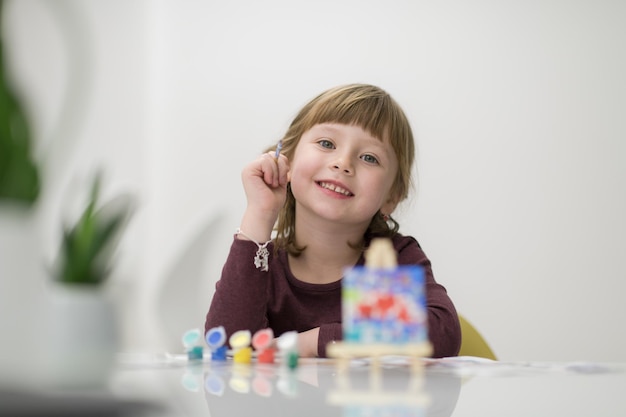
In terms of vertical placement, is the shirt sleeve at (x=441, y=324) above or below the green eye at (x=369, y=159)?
below

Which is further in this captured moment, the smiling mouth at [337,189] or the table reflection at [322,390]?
the smiling mouth at [337,189]

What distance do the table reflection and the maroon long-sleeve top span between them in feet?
0.93

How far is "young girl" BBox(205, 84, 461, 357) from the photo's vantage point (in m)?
1.17

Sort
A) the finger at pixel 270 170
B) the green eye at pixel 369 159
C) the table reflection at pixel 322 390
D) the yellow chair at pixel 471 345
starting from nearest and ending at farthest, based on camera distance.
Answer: the table reflection at pixel 322 390 < the finger at pixel 270 170 < the green eye at pixel 369 159 < the yellow chair at pixel 471 345

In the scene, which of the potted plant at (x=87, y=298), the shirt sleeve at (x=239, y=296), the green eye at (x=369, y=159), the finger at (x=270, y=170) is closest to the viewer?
the potted plant at (x=87, y=298)

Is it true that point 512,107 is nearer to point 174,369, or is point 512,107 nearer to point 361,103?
point 361,103

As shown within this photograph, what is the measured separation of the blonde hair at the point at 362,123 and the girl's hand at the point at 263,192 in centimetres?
19

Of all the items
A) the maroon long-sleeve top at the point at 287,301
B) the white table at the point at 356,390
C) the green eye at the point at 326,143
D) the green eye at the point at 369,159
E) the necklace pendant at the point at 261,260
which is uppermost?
the green eye at the point at 326,143

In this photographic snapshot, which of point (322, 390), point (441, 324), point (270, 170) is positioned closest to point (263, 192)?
point (270, 170)

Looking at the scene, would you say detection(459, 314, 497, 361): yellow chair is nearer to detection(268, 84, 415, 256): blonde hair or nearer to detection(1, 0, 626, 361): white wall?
detection(268, 84, 415, 256): blonde hair

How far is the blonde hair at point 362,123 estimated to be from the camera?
1387mm

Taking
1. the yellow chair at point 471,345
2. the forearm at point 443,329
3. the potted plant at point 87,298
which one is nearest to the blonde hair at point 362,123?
the yellow chair at point 471,345

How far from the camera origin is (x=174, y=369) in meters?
0.73

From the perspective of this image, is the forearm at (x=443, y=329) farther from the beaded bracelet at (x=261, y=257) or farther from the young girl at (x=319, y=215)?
the beaded bracelet at (x=261, y=257)
